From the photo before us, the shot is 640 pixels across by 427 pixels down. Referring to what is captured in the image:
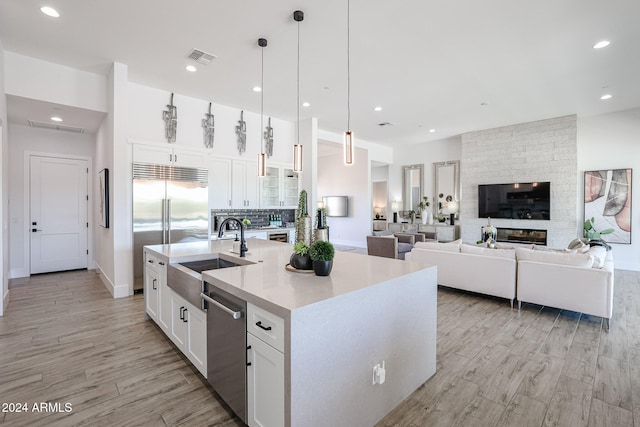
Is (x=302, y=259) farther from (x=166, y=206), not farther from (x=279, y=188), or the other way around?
(x=279, y=188)

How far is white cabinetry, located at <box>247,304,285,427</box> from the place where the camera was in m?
1.46

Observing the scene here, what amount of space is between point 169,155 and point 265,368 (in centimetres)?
441

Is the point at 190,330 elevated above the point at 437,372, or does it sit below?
above

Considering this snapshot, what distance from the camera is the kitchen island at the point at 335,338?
143 cm

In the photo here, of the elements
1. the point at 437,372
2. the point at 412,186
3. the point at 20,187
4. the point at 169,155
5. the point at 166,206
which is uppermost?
the point at 169,155

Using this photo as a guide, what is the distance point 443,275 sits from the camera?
4.70 metres

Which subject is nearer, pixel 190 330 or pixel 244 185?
pixel 190 330

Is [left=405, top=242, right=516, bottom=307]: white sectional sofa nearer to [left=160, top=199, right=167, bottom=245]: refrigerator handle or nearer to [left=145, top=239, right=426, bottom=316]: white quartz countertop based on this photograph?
[left=145, top=239, right=426, bottom=316]: white quartz countertop

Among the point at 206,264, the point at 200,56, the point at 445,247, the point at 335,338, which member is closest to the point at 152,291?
the point at 206,264

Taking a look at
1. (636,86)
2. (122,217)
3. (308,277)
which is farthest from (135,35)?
(636,86)

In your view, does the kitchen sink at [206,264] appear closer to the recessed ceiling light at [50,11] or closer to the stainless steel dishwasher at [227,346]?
the stainless steel dishwasher at [227,346]

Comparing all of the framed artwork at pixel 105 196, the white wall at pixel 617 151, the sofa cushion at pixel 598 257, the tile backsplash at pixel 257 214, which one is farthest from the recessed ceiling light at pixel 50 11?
the white wall at pixel 617 151

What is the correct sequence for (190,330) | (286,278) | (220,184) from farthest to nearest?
1. (220,184)
2. (190,330)
3. (286,278)

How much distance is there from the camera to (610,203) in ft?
21.2
